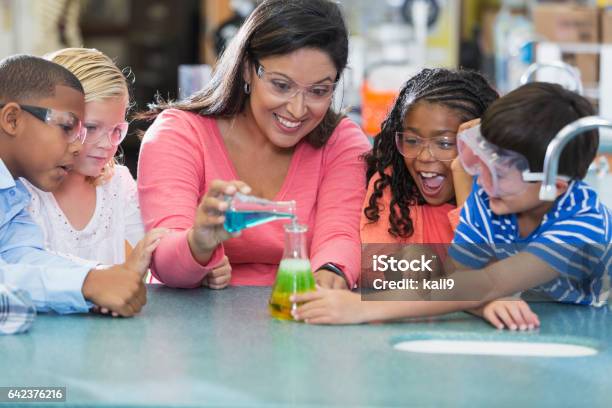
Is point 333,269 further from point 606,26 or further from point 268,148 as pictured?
point 606,26

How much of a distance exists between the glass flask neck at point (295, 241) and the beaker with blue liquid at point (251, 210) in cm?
2

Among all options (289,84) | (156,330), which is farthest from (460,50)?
(156,330)

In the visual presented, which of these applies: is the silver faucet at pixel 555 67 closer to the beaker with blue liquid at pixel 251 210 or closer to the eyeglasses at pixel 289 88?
the eyeglasses at pixel 289 88

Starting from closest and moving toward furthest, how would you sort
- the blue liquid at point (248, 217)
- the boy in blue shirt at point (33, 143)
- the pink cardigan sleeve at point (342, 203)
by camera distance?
the blue liquid at point (248, 217), the boy in blue shirt at point (33, 143), the pink cardigan sleeve at point (342, 203)

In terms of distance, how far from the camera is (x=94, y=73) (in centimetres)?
227

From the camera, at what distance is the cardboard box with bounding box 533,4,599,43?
5.81 meters

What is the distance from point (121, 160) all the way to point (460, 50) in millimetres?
4966

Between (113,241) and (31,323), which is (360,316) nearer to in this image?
(31,323)

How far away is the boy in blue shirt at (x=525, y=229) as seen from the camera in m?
1.75

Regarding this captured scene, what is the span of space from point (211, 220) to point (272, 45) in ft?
1.76

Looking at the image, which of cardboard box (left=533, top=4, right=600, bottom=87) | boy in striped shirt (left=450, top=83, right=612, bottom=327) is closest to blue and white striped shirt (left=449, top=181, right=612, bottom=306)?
boy in striped shirt (left=450, top=83, right=612, bottom=327)

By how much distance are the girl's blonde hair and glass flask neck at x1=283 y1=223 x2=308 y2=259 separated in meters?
0.73

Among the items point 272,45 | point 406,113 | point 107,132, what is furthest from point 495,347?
point 107,132

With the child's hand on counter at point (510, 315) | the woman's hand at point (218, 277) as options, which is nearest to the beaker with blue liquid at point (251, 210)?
the woman's hand at point (218, 277)
